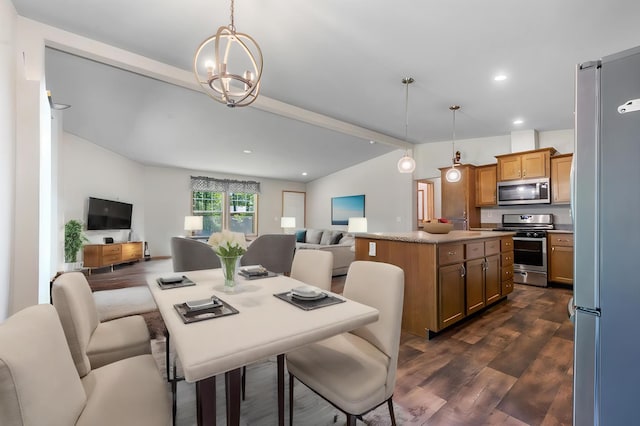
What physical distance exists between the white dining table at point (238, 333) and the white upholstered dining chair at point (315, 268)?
21.4 inches

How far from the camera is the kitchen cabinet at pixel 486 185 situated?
5.41 meters

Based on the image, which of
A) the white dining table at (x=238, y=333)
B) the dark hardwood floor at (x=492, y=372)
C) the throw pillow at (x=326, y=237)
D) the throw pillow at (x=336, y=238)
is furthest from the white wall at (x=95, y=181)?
the dark hardwood floor at (x=492, y=372)

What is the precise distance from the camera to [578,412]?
1054 mm

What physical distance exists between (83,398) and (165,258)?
7288 millimetres

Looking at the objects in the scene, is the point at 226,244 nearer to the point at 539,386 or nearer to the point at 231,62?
the point at 539,386

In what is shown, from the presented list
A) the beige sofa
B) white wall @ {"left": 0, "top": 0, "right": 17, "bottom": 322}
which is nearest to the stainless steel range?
the beige sofa

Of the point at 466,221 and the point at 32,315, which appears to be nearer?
the point at 32,315

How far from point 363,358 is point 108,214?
672 centimetres

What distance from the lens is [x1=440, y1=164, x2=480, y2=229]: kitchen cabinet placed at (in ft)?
18.1

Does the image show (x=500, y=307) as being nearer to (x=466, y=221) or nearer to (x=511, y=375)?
(x=511, y=375)

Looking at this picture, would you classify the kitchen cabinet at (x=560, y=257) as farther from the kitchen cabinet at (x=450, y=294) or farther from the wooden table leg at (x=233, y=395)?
the wooden table leg at (x=233, y=395)

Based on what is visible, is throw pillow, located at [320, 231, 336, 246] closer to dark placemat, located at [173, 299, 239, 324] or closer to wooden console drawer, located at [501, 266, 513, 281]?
wooden console drawer, located at [501, 266, 513, 281]

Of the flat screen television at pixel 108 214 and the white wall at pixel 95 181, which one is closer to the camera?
→ the white wall at pixel 95 181

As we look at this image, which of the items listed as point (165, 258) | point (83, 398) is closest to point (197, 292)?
point (83, 398)
